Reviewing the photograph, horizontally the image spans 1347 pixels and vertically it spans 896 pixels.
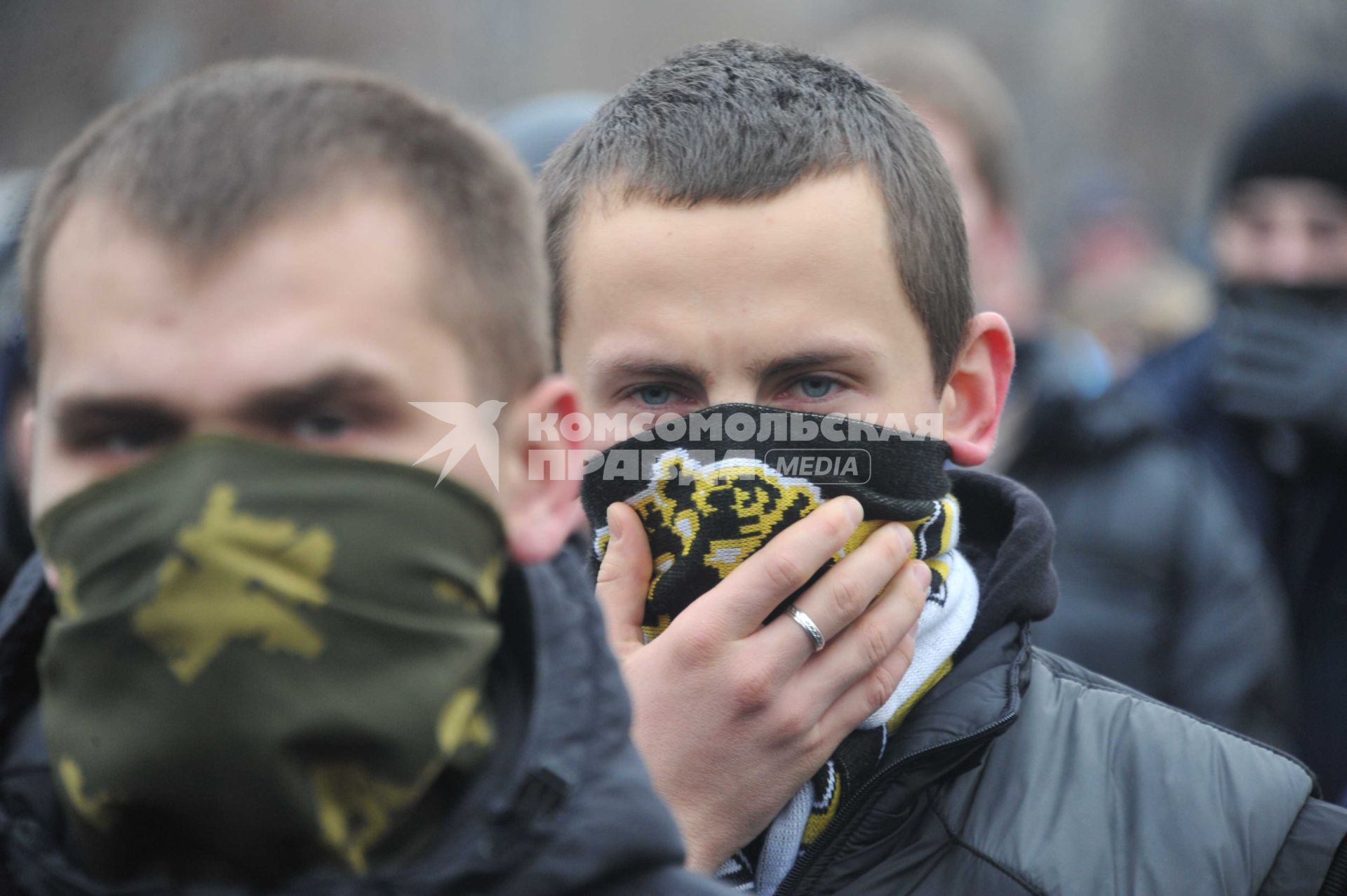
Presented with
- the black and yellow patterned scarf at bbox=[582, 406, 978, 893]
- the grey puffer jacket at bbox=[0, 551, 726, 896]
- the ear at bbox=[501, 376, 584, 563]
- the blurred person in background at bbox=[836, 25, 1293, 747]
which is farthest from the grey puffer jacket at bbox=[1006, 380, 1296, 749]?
the grey puffer jacket at bbox=[0, 551, 726, 896]

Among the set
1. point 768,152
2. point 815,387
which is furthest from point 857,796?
point 768,152

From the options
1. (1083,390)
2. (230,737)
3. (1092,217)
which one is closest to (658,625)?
(230,737)

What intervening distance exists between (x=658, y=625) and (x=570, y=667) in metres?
0.75

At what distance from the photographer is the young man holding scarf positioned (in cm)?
224

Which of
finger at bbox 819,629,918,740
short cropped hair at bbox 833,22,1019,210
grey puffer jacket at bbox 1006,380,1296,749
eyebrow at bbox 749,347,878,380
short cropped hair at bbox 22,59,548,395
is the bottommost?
grey puffer jacket at bbox 1006,380,1296,749

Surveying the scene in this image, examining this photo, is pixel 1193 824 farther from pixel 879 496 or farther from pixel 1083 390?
pixel 1083 390

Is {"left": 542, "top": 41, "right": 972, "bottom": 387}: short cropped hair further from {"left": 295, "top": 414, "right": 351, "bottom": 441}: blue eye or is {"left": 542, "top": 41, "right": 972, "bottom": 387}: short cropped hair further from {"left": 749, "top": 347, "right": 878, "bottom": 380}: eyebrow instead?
→ {"left": 295, "top": 414, "right": 351, "bottom": 441}: blue eye

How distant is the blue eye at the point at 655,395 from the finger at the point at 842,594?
39 cm

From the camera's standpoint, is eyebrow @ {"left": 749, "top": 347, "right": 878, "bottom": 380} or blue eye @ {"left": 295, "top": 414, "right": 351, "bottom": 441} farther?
eyebrow @ {"left": 749, "top": 347, "right": 878, "bottom": 380}

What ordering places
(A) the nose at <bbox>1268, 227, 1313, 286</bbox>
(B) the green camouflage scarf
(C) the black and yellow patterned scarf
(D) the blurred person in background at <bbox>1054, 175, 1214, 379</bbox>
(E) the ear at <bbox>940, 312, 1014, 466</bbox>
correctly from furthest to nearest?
(D) the blurred person in background at <bbox>1054, 175, 1214, 379</bbox> → (A) the nose at <bbox>1268, 227, 1313, 286</bbox> → (E) the ear at <bbox>940, 312, 1014, 466</bbox> → (C) the black and yellow patterned scarf → (B) the green camouflage scarf

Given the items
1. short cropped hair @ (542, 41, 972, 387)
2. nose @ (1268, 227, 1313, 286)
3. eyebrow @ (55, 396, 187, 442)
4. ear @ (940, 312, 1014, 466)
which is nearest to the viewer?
eyebrow @ (55, 396, 187, 442)

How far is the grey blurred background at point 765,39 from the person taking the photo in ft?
8.67

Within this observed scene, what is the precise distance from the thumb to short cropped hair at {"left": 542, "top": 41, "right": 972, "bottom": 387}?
0.39m

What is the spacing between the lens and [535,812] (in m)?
1.59
